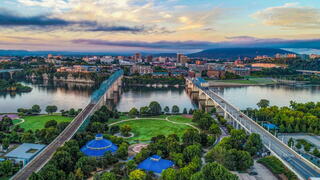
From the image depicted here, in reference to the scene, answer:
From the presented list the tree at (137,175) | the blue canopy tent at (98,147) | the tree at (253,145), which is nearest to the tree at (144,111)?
the blue canopy tent at (98,147)

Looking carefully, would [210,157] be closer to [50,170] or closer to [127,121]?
[50,170]

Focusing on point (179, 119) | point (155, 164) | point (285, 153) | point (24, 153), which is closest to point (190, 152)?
point (155, 164)

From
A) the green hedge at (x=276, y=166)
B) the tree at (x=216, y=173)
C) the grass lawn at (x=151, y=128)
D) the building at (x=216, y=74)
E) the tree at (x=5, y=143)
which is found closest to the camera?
the tree at (x=216, y=173)

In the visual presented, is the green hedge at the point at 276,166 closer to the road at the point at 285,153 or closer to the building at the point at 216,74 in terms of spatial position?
the road at the point at 285,153

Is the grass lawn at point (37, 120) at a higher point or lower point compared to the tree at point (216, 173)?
lower

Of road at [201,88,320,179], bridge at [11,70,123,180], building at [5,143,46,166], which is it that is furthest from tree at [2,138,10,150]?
road at [201,88,320,179]

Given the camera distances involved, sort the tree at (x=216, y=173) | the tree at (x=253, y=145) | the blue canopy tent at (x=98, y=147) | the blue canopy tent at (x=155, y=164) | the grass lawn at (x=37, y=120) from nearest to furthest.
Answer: the tree at (x=216, y=173) → the blue canopy tent at (x=155, y=164) → the blue canopy tent at (x=98, y=147) → the tree at (x=253, y=145) → the grass lawn at (x=37, y=120)

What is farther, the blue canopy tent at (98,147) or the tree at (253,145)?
the tree at (253,145)
